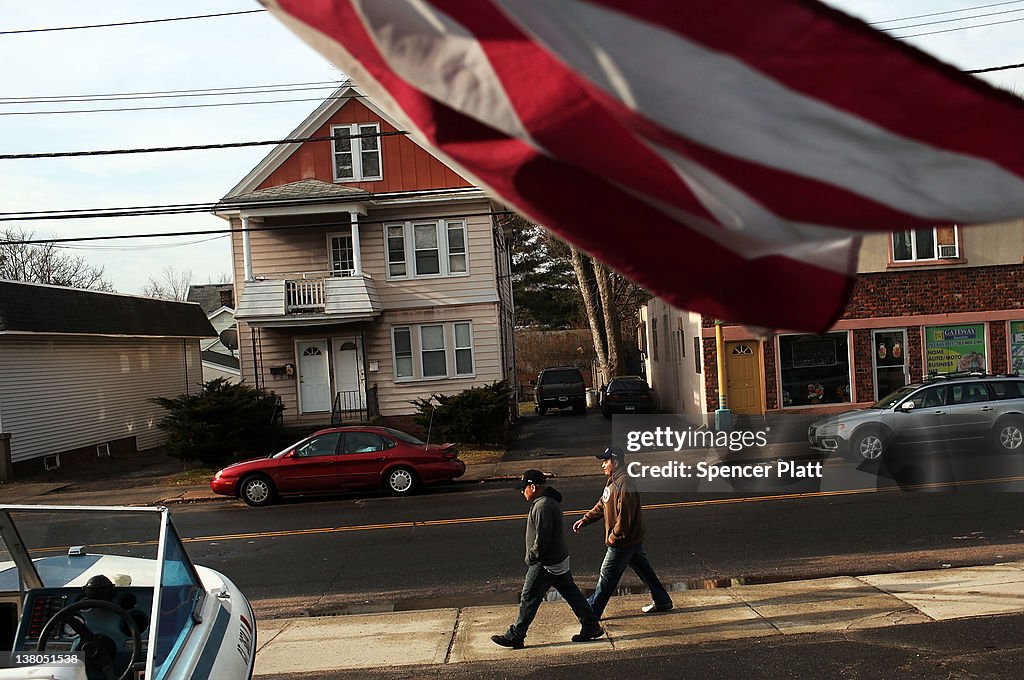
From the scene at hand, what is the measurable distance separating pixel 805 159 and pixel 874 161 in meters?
0.14

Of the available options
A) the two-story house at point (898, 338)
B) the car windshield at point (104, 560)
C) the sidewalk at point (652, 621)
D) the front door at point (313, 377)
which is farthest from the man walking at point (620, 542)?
the front door at point (313, 377)

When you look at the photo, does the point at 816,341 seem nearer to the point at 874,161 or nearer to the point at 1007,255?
the point at 1007,255

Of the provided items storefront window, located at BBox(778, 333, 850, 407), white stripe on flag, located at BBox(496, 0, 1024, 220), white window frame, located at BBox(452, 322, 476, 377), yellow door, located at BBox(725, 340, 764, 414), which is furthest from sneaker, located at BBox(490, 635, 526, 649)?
white window frame, located at BBox(452, 322, 476, 377)

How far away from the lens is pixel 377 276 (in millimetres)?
27875

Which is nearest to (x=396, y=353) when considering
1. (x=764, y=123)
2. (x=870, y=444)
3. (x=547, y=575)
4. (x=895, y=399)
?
(x=870, y=444)

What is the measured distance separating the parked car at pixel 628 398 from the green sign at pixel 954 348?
11.1 meters

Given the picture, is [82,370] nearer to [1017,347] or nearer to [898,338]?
[898,338]

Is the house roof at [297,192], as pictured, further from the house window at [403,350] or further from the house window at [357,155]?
the house window at [403,350]

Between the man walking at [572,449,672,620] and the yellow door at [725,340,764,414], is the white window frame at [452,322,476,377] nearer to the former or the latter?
the yellow door at [725,340,764,414]

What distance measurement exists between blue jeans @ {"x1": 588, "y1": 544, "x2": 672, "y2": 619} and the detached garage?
66.7ft

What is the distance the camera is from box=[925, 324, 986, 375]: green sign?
24906 mm

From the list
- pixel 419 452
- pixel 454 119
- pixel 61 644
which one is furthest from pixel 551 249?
pixel 454 119

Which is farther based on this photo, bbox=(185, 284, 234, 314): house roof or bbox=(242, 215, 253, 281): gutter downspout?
bbox=(185, 284, 234, 314): house roof

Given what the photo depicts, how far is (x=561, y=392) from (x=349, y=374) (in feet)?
37.9
